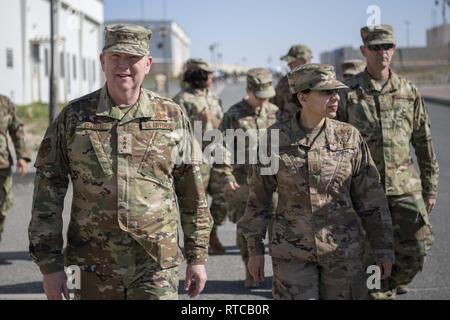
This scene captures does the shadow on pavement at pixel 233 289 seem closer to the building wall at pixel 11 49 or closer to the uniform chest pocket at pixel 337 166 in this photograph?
the uniform chest pocket at pixel 337 166

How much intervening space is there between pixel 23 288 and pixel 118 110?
3491 millimetres

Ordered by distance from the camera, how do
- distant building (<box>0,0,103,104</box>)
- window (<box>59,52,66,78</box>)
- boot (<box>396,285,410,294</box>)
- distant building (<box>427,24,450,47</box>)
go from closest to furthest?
boot (<box>396,285,410,294</box>), distant building (<box>0,0,103,104</box>), window (<box>59,52,66,78</box>), distant building (<box>427,24,450,47</box>)

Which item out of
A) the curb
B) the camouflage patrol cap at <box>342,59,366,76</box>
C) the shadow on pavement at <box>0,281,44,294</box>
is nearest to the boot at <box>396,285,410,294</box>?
the shadow on pavement at <box>0,281,44,294</box>

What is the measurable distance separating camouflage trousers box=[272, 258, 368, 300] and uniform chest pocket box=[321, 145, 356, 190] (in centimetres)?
44

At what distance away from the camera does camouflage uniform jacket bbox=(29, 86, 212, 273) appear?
359cm

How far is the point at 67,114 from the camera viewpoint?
370cm

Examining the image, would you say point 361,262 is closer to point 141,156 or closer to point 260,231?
point 260,231

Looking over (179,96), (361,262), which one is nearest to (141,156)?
(361,262)

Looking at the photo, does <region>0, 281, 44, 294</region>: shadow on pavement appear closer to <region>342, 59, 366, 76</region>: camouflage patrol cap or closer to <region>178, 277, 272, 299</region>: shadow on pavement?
<region>178, 277, 272, 299</region>: shadow on pavement

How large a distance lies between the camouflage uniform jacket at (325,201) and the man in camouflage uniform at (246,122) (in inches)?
97.0

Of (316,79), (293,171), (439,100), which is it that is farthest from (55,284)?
(439,100)

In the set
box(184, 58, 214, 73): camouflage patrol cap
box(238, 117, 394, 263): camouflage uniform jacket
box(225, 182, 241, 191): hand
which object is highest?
box(184, 58, 214, 73): camouflage patrol cap

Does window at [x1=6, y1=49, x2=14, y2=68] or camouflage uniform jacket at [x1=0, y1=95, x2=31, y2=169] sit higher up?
window at [x1=6, y1=49, x2=14, y2=68]
